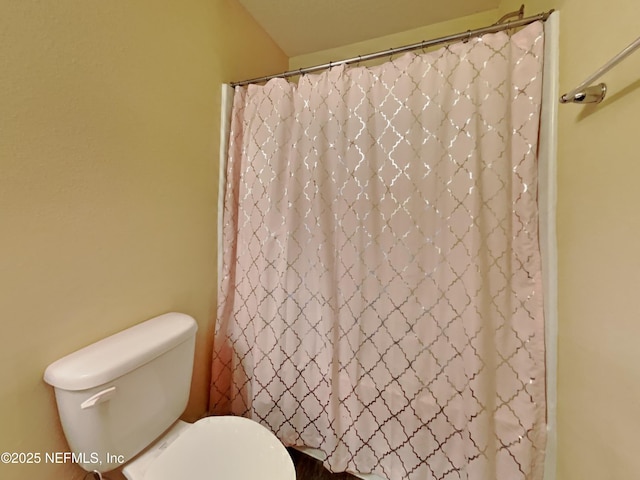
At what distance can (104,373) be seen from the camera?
76 cm

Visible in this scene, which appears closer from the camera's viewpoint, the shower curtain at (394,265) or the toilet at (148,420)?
the toilet at (148,420)

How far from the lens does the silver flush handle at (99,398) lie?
0.74 meters

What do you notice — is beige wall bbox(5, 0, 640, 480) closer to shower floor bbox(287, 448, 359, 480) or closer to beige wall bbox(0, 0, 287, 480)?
beige wall bbox(0, 0, 287, 480)

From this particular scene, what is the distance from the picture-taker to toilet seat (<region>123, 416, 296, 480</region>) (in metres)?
0.83

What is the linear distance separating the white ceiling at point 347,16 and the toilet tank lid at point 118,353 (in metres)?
1.64

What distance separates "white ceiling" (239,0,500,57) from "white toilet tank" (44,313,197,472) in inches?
65.6

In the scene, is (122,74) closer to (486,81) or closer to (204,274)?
(204,274)

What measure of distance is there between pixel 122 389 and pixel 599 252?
1435 millimetres

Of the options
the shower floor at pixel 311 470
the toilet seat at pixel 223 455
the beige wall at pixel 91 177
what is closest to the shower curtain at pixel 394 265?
the shower floor at pixel 311 470

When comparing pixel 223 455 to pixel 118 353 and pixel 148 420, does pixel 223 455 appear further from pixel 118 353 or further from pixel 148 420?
Result: pixel 118 353

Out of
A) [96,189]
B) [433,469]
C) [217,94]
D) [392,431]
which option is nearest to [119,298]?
[96,189]

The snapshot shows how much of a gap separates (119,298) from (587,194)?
1535 mm

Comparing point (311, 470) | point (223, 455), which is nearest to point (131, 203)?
point (223, 455)

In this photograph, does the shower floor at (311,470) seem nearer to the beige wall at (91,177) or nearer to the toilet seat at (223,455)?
the toilet seat at (223,455)
